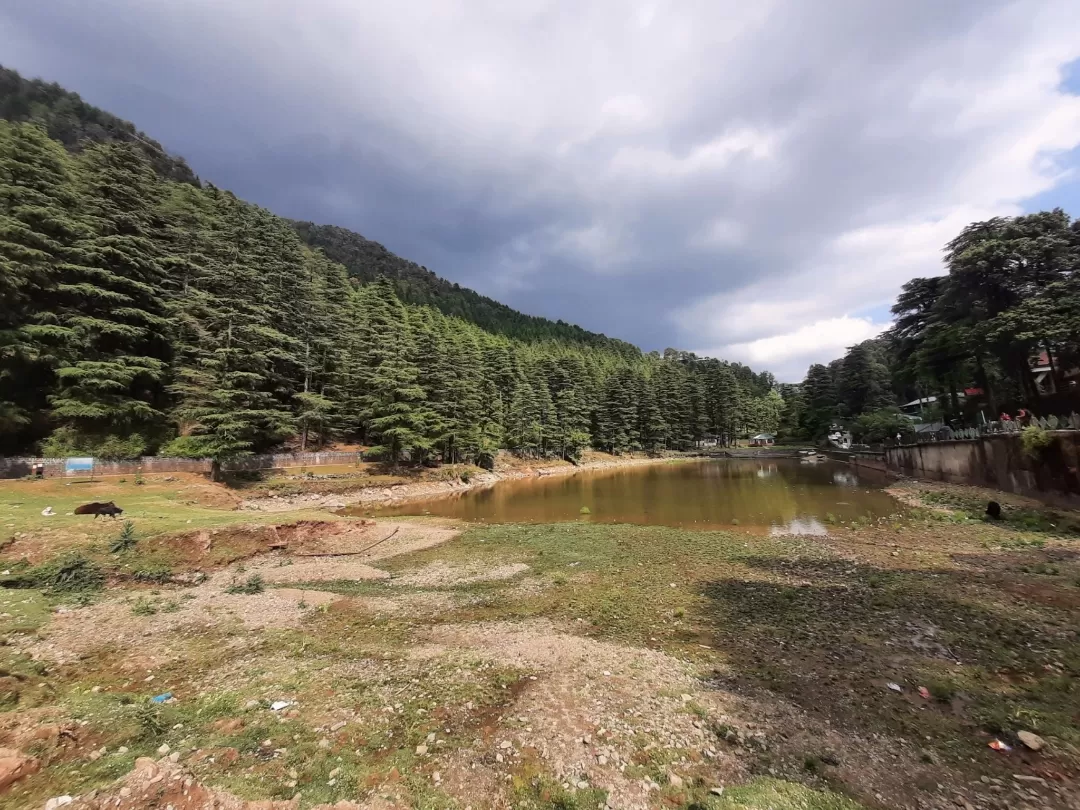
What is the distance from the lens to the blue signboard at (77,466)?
24.7 metres

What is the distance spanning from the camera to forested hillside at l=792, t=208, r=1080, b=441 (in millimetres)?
28828

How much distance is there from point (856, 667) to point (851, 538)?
13175 mm

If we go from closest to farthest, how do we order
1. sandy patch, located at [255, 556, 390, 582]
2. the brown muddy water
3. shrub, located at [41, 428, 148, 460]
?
1. sandy patch, located at [255, 556, 390, 582]
2. the brown muddy water
3. shrub, located at [41, 428, 148, 460]

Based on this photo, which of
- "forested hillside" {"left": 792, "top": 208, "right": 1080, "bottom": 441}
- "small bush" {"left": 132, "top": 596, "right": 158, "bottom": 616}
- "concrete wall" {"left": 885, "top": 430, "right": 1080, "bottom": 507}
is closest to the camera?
"small bush" {"left": 132, "top": 596, "right": 158, "bottom": 616}

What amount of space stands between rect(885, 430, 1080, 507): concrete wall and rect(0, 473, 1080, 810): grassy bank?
8690 millimetres

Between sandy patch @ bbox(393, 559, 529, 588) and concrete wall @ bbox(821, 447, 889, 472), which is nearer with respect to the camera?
sandy patch @ bbox(393, 559, 529, 588)

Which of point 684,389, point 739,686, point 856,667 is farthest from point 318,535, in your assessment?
point 684,389

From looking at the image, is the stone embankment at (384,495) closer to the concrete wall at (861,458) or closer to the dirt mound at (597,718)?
the dirt mound at (597,718)

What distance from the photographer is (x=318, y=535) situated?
18750 mm

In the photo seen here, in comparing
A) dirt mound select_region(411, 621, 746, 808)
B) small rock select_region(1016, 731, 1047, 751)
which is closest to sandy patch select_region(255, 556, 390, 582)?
dirt mound select_region(411, 621, 746, 808)

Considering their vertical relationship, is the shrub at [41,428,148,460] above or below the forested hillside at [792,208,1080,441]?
below

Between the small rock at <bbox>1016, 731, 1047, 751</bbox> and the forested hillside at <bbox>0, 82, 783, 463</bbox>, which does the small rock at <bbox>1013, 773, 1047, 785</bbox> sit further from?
the forested hillside at <bbox>0, 82, 783, 463</bbox>

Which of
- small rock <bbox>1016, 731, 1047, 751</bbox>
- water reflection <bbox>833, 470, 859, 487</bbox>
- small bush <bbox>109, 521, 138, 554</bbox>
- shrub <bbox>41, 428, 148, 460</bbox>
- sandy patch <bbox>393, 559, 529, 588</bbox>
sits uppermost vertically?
shrub <bbox>41, 428, 148, 460</bbox>

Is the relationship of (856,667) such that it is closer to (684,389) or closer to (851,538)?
(851,538)
